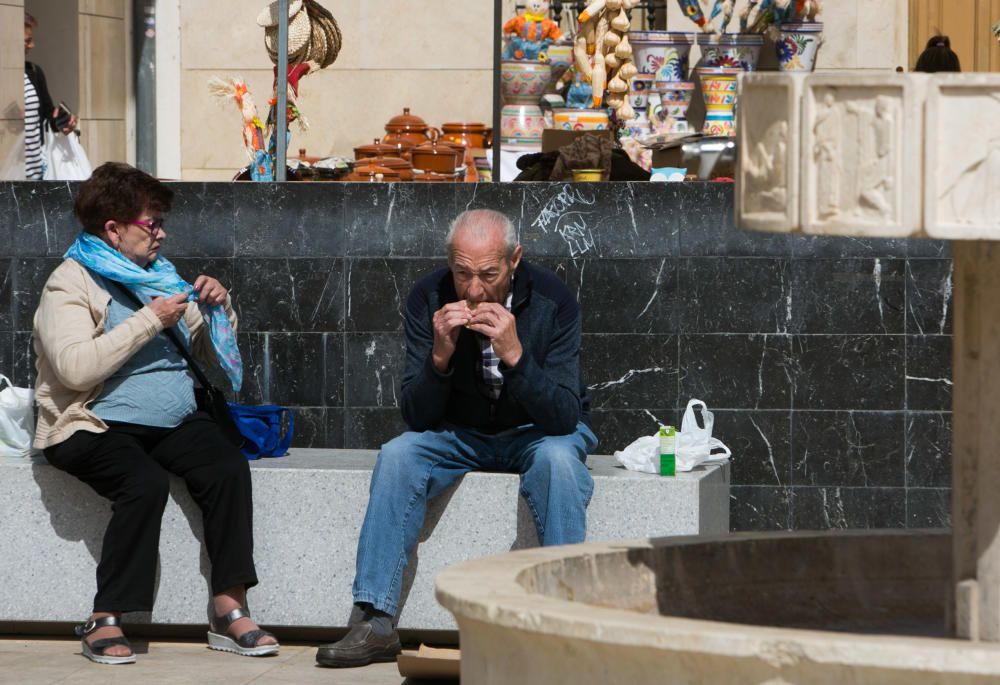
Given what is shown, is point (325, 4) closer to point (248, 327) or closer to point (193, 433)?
point (248, 327)

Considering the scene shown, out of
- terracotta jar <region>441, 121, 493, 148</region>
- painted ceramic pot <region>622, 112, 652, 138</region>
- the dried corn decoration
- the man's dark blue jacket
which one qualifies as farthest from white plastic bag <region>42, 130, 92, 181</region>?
the man's dark blue jacket

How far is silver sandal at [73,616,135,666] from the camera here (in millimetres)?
5297

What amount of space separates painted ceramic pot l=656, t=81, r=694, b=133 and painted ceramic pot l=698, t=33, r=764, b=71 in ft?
0.65

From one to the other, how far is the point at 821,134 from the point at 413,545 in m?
2.65

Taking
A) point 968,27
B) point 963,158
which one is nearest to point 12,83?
point 963,158

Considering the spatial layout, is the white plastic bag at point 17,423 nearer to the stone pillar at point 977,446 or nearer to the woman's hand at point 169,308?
the woman's hand at point 169,308

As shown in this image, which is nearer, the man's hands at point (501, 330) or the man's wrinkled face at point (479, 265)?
the man's hands at point (501, 330)

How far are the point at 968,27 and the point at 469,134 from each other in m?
4.80

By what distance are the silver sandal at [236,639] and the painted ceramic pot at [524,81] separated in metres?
4.78

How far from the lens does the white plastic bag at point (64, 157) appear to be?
364 inches

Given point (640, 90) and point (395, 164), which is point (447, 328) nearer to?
point (395, 164)

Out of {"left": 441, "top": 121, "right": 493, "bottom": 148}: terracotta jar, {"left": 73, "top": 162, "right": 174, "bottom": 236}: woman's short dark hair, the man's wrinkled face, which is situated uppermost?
{"left": 441, "top": 121, "right": 493, "bottom": 148}: terracotta jar

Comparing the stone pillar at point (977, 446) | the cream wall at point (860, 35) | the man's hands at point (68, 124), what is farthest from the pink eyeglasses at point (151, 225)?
the cream wall at point (860, 35)

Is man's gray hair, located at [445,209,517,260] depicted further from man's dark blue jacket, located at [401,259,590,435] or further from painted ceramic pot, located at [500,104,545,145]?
painted ceramic pot, located at [500,104,545,145]
